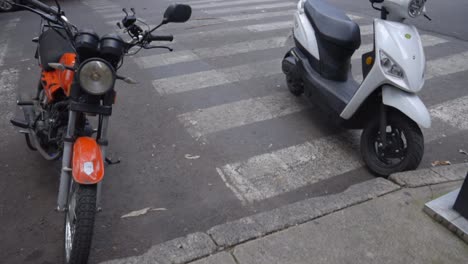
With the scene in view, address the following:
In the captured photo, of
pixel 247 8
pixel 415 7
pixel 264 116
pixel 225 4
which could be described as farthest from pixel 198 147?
pixel 225 4

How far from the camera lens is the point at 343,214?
2.92 m

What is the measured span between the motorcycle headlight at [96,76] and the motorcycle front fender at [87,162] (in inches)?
15.6

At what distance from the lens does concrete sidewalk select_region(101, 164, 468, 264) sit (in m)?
2.54

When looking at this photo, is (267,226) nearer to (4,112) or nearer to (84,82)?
(84,82)

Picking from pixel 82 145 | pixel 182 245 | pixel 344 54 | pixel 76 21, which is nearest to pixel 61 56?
pixel 82 145

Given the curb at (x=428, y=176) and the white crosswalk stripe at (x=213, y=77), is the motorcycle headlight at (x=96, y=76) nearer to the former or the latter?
the curb at (x=428, y=176)

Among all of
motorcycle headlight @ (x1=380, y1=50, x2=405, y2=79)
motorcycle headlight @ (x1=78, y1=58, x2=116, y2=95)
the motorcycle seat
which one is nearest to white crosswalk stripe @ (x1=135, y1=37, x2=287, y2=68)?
the motorcycle seat

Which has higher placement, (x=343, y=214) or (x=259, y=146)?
(x=343, y=214)

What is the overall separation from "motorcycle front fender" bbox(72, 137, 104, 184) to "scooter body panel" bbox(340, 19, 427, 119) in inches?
94.3

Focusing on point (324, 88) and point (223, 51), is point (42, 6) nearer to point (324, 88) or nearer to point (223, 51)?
point (324, 88)

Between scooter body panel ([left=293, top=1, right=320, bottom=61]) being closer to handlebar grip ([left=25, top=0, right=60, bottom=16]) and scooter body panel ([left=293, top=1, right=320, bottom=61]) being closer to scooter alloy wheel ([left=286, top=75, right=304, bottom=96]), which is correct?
scooter alloy wheel ([left=286, top=75, right=304, bottom=96])

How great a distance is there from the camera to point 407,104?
3.28 metres

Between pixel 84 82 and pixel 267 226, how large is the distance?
154cm

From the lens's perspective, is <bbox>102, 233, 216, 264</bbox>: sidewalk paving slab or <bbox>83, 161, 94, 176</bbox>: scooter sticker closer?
<bbox>83, 161, 94, 176</bbox>: scooter sticker
